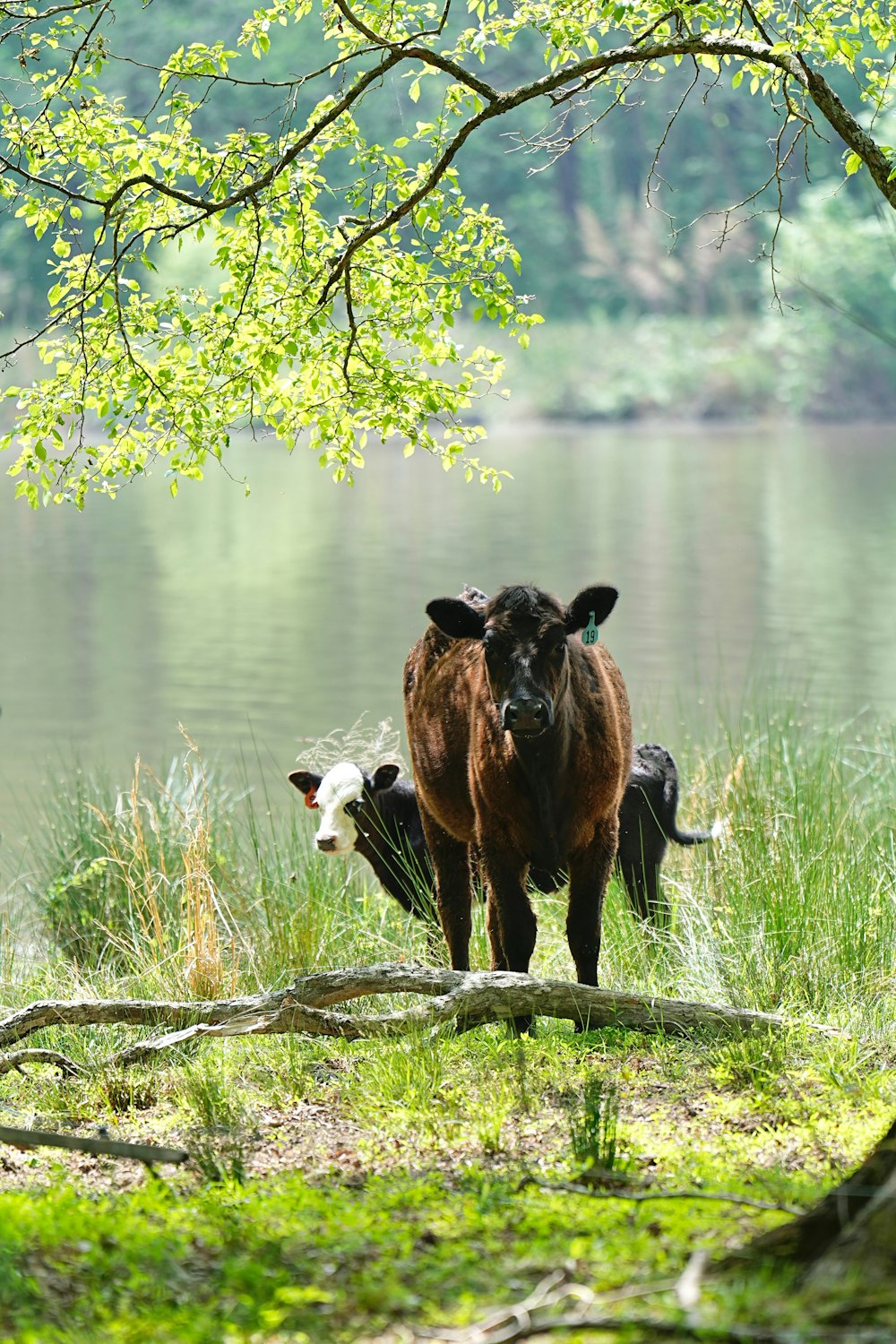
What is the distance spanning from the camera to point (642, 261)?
95.7 m

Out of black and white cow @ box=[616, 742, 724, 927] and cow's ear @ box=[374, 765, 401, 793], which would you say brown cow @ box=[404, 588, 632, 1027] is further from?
cow's ear @ box=[374, 765, 401, 793]

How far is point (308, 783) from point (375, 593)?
24086 millimetres

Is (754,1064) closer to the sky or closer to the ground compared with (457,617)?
closer to the ground

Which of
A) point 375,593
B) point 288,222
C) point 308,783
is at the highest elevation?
point 288,222

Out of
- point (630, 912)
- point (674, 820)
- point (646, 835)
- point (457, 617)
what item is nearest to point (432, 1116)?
point (457, 617)

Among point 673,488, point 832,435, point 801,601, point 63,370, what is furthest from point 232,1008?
point 832,435

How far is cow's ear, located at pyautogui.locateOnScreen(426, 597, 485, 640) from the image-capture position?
627 cm

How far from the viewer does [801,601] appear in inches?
1224

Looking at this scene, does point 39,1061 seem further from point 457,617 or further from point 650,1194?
point 650,1194

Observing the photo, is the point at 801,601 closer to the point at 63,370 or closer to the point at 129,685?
the point at 129,685

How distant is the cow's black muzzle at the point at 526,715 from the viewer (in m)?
5.80

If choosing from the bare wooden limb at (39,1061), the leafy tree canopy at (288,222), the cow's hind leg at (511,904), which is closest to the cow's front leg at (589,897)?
the cow's hind leg at (511,904)

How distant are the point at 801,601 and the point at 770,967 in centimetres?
2575

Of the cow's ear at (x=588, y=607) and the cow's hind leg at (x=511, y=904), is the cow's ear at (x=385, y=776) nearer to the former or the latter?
the cow's hind leg at (x=511, y=904)
